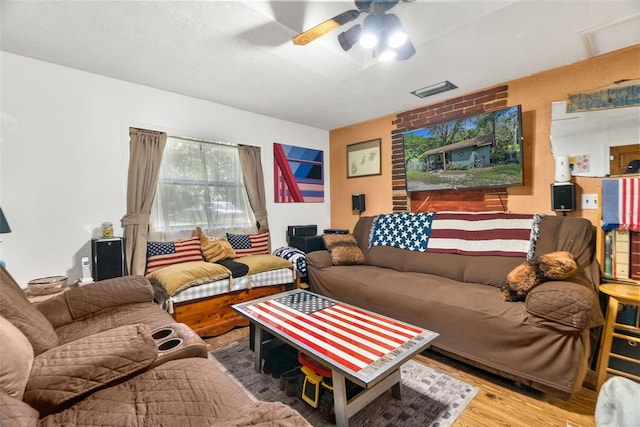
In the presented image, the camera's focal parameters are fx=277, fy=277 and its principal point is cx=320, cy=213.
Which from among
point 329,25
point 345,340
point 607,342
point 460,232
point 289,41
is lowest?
point 607,342

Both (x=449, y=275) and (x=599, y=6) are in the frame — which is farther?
(x=449, y=275)

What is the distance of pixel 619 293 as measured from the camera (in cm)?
175

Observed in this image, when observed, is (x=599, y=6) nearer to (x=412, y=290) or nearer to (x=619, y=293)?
(x=619, y=293)

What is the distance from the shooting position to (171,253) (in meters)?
2.95

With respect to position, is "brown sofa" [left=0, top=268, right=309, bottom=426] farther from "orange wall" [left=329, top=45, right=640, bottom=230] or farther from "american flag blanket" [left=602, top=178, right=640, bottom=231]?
"orange wall" [left=329, top=45, right=640, bottom=230]

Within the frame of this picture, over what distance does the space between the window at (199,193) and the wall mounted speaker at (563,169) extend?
3366mm

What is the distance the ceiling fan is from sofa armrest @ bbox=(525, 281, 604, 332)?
5.91 feet

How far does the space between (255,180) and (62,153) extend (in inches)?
75.3

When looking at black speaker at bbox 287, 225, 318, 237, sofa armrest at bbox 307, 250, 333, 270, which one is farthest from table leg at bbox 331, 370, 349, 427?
black speaker at bbox 287, 225, 318, 237

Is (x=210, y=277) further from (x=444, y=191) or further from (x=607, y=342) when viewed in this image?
(x=607, y=342)

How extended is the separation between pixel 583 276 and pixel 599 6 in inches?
73.6

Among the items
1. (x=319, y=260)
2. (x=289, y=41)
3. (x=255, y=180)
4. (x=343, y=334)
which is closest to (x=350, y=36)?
(x=289, y=41)

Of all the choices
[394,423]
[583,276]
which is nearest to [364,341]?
[394,423]

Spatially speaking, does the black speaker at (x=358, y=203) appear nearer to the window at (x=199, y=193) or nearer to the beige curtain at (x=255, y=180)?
the beige curtain at (x=255, y=180)
